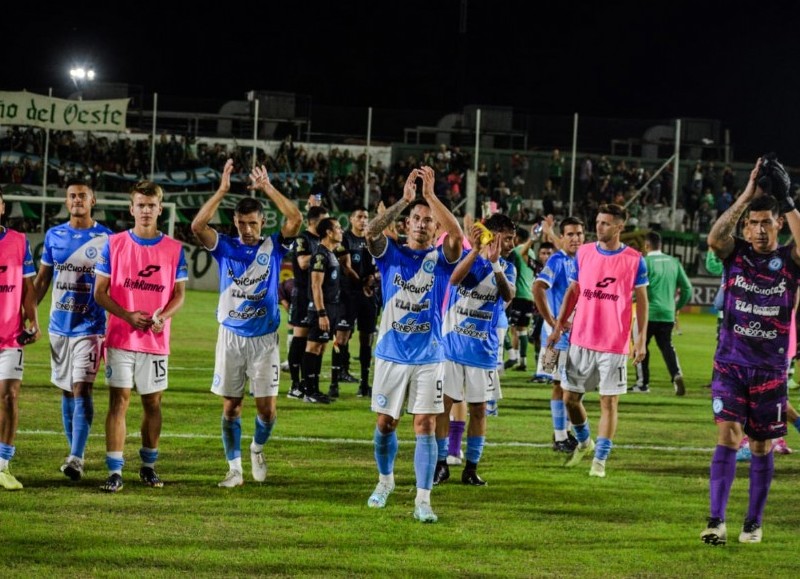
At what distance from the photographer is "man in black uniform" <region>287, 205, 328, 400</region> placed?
14031 millimetres

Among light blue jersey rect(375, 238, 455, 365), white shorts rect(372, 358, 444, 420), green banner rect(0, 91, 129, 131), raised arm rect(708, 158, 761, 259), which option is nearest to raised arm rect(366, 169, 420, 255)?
light blue jersey rect(375, 238, 455, 365)

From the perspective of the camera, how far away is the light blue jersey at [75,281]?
8.91m

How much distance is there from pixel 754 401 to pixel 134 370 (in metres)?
4.38

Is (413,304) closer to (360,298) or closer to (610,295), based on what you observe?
(610,295)

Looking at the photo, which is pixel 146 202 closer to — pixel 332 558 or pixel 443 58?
pixel 332 558

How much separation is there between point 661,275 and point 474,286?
293 inches

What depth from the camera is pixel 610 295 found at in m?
9.95

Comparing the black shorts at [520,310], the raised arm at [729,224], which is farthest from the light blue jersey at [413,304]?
the black shorts at [520,310]

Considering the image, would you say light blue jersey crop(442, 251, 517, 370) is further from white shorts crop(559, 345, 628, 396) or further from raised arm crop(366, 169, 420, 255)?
raised arm crop(366, 169, 420, 255)

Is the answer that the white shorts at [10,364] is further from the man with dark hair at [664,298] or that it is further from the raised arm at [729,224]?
the man with dark hair at [664,298]

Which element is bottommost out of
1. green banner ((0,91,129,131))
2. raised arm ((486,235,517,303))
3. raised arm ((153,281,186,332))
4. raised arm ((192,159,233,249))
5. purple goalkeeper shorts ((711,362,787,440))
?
purple goalkeeper shorts ((711,362,787,440))

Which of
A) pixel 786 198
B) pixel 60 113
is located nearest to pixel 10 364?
pixel 786 198

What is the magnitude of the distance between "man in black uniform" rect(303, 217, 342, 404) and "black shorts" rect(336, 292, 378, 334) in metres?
0.56

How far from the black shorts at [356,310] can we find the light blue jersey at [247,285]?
19.8 ft
